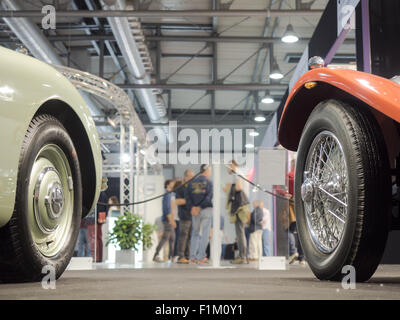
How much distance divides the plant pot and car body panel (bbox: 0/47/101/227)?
23.7ft

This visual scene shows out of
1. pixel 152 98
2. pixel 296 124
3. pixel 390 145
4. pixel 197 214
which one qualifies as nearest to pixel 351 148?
pixel 390 145

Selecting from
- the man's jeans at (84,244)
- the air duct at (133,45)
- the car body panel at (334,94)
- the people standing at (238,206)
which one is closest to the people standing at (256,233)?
the people standing at (238,206)

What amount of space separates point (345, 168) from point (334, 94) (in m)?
0.40

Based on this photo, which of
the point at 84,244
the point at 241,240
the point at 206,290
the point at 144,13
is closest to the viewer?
the point at 206,290

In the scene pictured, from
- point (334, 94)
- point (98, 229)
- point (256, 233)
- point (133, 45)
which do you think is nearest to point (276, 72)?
point (133, 45)

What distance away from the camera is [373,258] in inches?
77.4

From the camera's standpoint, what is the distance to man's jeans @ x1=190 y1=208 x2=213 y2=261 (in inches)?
354

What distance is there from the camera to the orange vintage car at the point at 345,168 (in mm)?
1927

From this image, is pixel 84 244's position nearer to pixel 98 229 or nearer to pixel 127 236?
pixel 98 229

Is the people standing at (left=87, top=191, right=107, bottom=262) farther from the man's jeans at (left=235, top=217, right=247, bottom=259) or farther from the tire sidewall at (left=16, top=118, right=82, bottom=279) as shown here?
the tire sidewall at (left=16, top=118, right=82, bottom=279)

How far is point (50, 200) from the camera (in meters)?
2.39

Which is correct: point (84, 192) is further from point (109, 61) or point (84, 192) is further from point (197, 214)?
point (109, 61)
